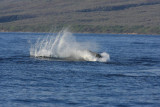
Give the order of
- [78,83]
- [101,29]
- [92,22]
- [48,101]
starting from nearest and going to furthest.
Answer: [48,101] < [78,83] < [101,29] < [92,22]

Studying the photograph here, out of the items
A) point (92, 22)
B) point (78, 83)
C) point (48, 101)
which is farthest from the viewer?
point (92, 22)

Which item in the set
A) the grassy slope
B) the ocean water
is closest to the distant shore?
the grassy slope

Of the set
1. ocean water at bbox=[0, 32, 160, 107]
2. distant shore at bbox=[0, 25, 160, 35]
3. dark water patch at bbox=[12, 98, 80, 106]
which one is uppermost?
distant shore at bbox=[0, 25, 160, 35]

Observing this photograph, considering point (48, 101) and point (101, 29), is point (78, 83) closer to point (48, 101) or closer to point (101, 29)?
point (48, 101)

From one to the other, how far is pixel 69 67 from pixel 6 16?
162 m

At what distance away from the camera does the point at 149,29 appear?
161 meters

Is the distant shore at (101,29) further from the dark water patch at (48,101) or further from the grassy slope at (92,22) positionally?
the dark water patch at (48,101)

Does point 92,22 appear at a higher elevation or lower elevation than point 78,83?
higher

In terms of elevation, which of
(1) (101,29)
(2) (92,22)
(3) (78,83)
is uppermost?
(2) (92,22)

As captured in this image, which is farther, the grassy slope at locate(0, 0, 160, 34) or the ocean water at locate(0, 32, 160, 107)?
the grassy slope at locate(0, 0, 160, 34)

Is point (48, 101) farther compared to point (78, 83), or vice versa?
point (78, 83)

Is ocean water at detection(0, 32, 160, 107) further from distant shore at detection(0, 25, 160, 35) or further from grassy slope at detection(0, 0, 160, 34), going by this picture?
distant shore at detection(0, 25, 160, 35)

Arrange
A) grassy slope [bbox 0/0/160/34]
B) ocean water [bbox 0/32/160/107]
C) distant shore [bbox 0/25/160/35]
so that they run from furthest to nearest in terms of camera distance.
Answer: grassy slope [bbox 0/0/160/34], distant shore [bbox 0/25/160/35], ocean water [bbox 0/32/160/107]

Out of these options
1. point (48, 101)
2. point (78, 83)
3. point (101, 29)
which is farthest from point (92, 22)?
point (48, 101)
